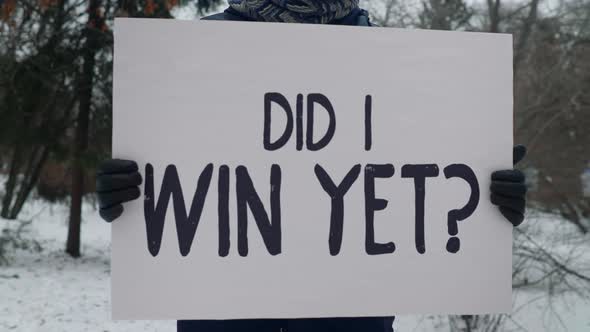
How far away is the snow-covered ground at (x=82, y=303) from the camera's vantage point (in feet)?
13.8

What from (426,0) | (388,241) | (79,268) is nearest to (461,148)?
(388,241)

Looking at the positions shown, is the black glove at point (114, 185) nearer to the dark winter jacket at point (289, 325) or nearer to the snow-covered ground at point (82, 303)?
the dark winter jacket at point (289, 325)

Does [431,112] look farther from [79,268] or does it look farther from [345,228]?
[79,268]

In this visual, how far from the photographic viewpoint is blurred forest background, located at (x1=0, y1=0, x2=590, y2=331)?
4824 mm

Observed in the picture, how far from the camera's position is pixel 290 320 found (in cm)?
142

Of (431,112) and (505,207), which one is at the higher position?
(431,112)

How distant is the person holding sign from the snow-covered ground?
2.62 metres

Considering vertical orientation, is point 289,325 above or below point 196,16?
below

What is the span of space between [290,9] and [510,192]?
767 millimetres

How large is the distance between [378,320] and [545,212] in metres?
3.84

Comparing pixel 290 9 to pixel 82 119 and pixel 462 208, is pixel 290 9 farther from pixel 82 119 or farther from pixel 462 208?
pixel 82 119

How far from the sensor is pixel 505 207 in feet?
4.43

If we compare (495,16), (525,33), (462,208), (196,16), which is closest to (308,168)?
(462,208)

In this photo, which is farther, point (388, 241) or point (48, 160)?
point (48, 160)
